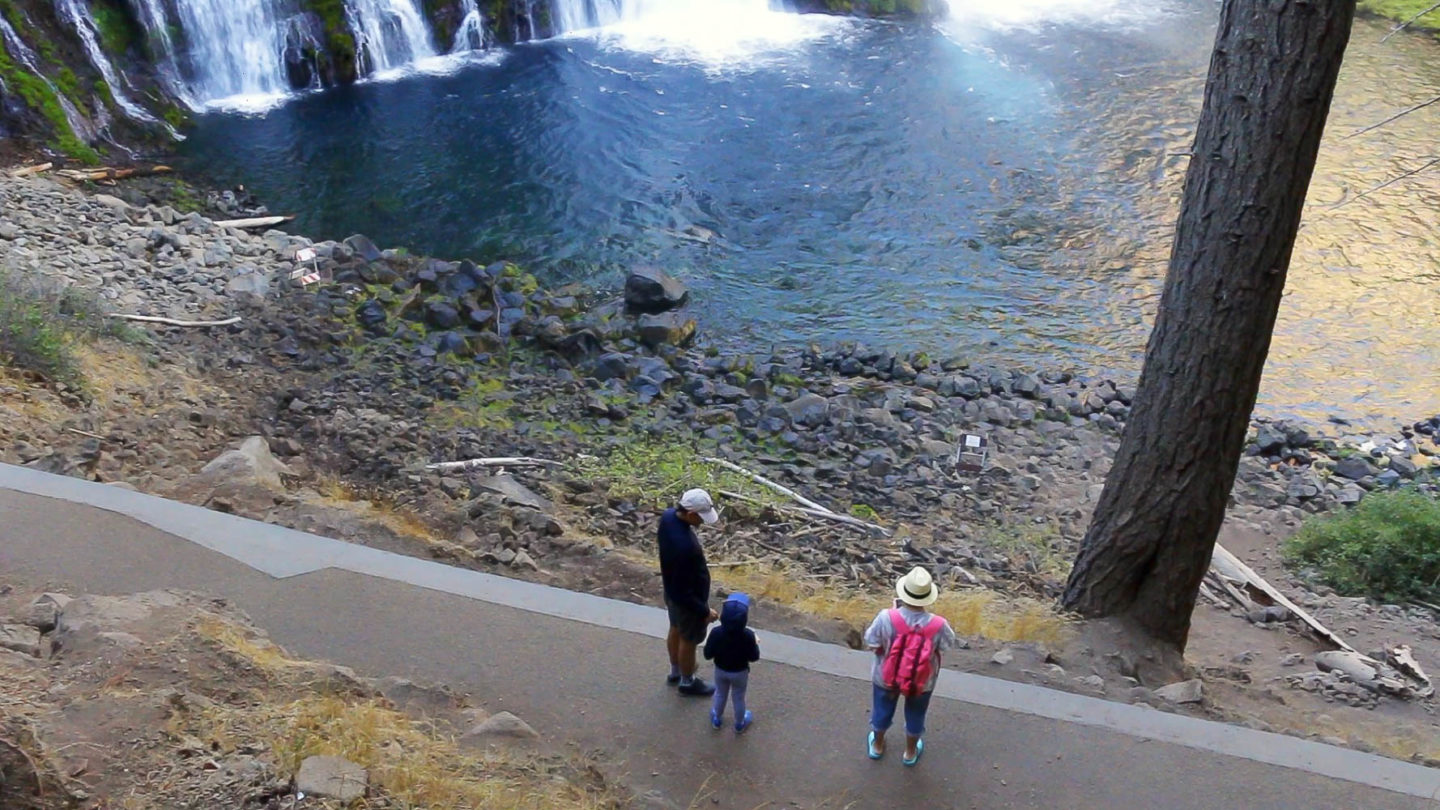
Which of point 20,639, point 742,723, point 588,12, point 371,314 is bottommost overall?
point 371,314

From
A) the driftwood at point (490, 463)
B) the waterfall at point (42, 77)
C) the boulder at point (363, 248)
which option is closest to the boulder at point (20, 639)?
the driftwood at point (490, 463)

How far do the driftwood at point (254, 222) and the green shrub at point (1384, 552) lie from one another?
46.9 ft

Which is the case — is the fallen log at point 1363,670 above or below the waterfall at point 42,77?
below

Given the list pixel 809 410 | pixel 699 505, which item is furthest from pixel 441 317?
pixel 699 505

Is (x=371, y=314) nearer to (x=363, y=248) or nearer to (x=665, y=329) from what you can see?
(x=363, y=248)

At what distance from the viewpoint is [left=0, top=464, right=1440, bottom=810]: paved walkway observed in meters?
6.29

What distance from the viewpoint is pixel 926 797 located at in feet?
20.3

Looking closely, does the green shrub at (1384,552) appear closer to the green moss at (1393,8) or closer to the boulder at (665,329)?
the boulder at (665,329)

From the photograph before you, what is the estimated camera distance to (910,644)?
600cm

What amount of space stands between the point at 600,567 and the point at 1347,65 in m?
23.8

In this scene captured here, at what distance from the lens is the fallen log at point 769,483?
10930 millimetres

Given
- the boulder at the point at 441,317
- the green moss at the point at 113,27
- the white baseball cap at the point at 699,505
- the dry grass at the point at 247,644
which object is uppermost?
the green moss at the point at 113,27

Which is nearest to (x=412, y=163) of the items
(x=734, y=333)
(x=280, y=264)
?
(x=280, y=264)

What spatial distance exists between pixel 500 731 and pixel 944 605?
376 cm
